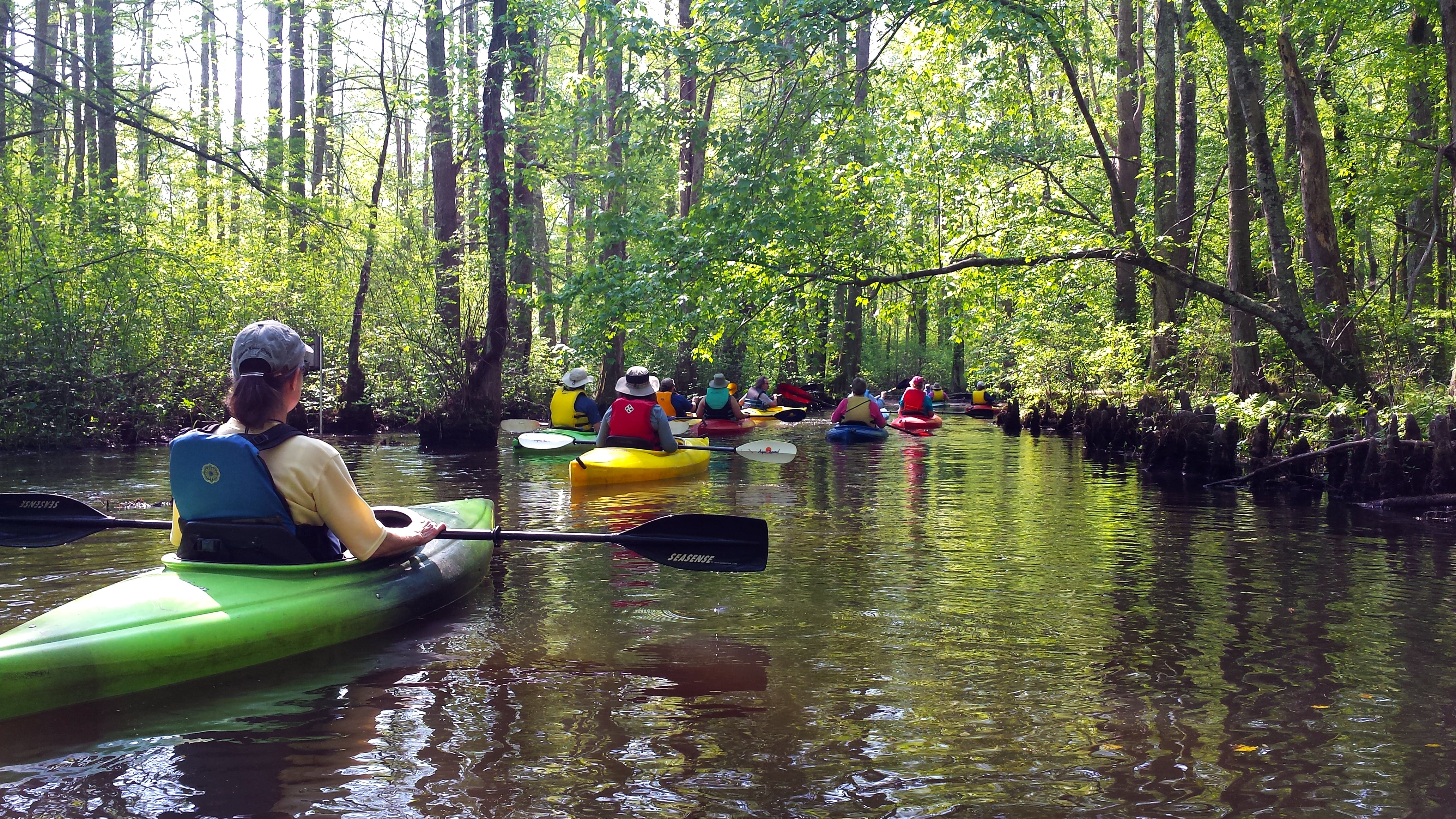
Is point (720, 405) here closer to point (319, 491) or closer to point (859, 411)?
point (859, 411)

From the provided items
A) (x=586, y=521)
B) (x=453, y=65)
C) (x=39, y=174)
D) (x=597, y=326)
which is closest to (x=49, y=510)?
(x=586, y=521)

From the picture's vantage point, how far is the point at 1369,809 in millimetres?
3158

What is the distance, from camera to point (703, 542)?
18.0ft

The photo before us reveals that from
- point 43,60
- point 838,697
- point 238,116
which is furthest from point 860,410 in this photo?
point 238,116

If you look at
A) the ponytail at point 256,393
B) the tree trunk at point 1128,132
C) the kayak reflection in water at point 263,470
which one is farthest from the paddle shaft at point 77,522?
the tree trunk at point 1128,132

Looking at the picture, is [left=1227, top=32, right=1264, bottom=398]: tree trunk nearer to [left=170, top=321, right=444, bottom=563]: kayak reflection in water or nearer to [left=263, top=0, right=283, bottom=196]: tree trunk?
[left=170, top=321, right=444, bottom=563]: kayak reflection in water

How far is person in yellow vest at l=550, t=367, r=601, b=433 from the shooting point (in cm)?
1465

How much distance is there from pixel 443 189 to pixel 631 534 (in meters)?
15.8

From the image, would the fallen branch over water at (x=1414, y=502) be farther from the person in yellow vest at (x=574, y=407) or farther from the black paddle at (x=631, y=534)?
the person in yellow vest at (x=574, y=407)

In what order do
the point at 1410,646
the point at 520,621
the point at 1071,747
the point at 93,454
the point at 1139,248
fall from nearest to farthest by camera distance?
the point at 1071,747 → the point at 1410,646 → the point at 520,621 → the point at 1139,248 → the point at 93,454

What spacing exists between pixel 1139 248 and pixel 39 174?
61.3 feet

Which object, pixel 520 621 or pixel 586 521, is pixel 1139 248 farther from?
pixel 520 621

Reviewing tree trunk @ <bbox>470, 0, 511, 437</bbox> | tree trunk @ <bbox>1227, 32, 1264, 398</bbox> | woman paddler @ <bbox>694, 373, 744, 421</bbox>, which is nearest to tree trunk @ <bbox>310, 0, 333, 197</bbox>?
tree trunk @ <bbox>470, 0, 511, 437</bbox>

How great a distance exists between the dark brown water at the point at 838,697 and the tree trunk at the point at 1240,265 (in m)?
4.89
